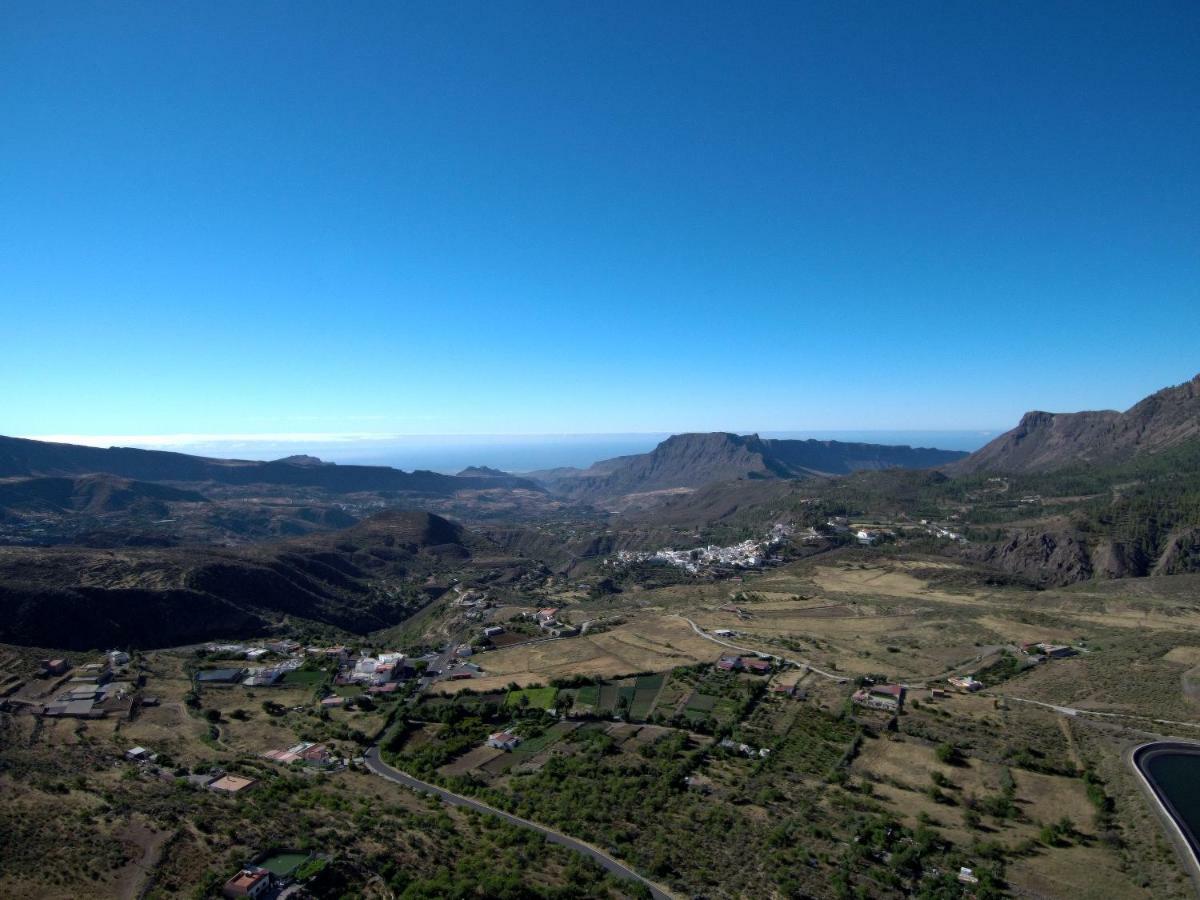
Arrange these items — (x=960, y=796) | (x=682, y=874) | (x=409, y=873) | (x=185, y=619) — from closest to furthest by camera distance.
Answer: (x=409, y=873) → (x=682, y=874) → (x=960, y=796) → (x=185, y=619)

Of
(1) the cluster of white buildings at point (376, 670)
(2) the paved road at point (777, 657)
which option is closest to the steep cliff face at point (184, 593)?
(1) the cluster of white buildings at point (376, 670)

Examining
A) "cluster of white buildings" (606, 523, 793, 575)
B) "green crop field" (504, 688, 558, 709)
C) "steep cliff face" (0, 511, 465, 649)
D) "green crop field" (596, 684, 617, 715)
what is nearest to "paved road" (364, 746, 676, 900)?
"green crop field" (504, 688, 558, 709)

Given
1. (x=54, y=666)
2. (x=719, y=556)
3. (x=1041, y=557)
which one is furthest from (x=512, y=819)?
(x=1041, y=557)

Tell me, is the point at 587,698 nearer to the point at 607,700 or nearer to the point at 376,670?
the point at 607,700

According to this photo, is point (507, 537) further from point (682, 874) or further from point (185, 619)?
point (682, 874)

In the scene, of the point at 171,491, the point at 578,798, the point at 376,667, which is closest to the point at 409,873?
the point at 578,798

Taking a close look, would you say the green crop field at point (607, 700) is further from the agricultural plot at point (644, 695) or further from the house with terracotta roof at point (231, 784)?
the house with terracotta roof at point (231, 784)
